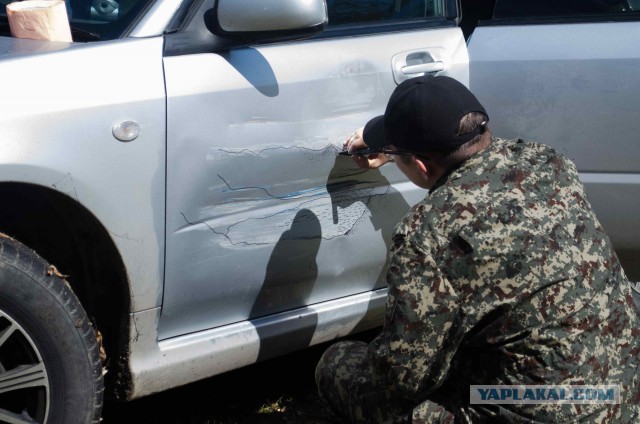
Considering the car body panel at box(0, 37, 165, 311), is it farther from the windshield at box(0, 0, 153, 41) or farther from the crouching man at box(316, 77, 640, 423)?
the crouching man at box(316, 77, 640, 423)

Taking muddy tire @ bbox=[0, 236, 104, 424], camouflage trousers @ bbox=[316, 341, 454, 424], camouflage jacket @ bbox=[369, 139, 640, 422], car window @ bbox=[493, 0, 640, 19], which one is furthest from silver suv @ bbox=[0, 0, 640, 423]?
camouflage jacket @ bbox=[369, 139, 640, 422]

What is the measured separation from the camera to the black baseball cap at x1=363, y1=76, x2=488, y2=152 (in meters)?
2.18

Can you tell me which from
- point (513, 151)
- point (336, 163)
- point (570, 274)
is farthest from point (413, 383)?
point (336, 163)

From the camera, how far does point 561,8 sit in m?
3.43

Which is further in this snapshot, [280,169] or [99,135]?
[280,169]

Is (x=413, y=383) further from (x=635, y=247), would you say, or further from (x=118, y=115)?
(x=635, y=247)

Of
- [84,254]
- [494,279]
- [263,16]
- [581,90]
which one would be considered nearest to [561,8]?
[581,90]

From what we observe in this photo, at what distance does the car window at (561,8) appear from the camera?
338 centimetres

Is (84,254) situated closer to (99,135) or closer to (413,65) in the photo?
(99,135)

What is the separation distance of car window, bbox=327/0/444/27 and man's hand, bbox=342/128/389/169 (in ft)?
1.29

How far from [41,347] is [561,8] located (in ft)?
7.26

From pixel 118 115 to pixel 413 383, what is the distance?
970mm

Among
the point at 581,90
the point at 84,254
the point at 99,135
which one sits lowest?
the point at 581,90

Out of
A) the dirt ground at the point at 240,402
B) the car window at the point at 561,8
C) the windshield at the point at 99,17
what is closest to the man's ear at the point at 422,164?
the windshield at the point at 99,17
